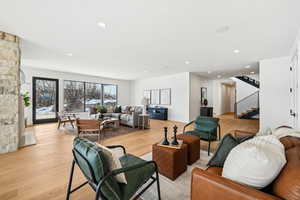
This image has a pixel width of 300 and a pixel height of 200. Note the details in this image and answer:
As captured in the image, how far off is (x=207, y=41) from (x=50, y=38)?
11.5 feet

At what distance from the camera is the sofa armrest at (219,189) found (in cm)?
83

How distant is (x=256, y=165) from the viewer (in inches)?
36.4

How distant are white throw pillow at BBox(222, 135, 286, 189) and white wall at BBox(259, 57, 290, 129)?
4.09 metres

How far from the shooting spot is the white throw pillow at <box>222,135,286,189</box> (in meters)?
0.91

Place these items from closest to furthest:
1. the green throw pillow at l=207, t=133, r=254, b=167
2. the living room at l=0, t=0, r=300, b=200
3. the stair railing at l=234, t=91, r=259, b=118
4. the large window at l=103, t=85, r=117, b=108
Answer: the living room at l=0, t=0, r=300, b=200 < the green throw pillow at l=207, t=133, r=254, b=167 < the stair railing at l=234, t=91, r=259, b=118 < the large window at l=103, t=85, r=117, b=108

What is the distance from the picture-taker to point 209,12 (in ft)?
6.45

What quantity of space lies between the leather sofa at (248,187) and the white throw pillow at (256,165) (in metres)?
0.05

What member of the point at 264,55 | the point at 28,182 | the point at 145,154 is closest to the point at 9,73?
the point at 28,182

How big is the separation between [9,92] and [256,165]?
4.31 m

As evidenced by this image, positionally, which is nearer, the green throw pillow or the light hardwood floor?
the green throw pillow

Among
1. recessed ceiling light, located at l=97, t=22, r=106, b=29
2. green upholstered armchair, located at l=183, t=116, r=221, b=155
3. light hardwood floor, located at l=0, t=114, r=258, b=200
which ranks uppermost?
recessed ceiling light, located at l=97, t=22, r=106, b=29

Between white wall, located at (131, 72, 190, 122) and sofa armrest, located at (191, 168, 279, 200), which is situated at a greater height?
white wall, located at (131, 72, 190, 122)

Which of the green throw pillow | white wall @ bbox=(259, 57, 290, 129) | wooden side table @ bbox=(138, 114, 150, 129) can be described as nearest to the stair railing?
white wall @ bbox=(259, 57, 290, 129)

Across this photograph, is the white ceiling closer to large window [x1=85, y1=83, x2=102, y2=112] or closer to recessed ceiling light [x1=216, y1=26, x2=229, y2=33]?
recessed ceiling light [x1=216, y1=26, x2=229, y2=33]
